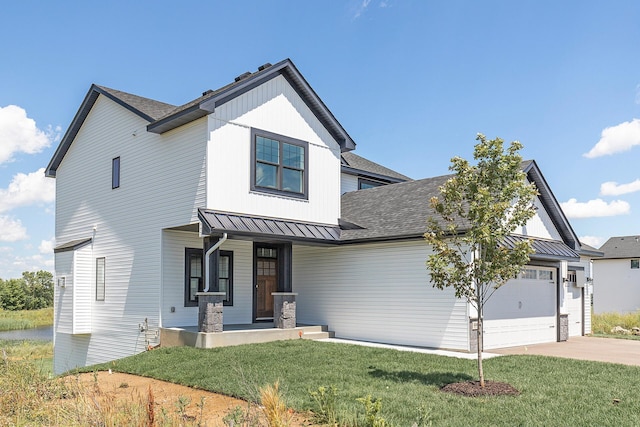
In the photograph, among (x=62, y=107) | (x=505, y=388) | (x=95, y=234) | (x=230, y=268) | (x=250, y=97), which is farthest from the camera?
(x=62, y=107)

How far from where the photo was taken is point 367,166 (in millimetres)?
24641

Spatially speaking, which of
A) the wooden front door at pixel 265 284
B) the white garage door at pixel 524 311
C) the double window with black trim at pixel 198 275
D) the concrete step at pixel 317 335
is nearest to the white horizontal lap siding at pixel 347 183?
the wooden front door at pixel 265 284

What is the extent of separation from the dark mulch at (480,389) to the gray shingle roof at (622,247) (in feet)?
115

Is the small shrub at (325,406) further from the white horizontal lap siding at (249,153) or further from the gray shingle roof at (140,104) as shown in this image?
the gray shingle roof at (140,104)

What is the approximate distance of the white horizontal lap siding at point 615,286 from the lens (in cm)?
3975

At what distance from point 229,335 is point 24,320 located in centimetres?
3536

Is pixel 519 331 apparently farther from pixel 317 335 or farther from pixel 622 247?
pixel 622 247

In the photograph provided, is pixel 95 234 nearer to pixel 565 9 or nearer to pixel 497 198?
pixel 497 198

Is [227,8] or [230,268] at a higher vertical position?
[227,8]

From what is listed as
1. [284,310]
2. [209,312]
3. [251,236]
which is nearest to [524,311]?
[284,310]

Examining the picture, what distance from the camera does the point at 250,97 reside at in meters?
15.6

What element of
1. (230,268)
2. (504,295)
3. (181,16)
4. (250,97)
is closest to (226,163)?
(250,97)

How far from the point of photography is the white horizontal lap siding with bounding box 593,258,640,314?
39.8 meters

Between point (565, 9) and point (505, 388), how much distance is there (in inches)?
407
